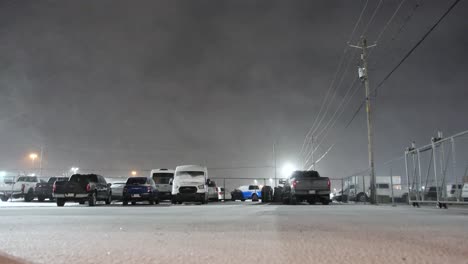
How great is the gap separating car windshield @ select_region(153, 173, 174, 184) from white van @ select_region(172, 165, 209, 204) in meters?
3.15

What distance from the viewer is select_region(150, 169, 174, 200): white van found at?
1226 inches

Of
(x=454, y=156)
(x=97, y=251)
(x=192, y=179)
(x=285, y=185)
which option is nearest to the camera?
(x=97, y=251)

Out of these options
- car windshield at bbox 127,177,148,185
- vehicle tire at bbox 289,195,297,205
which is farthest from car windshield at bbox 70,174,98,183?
vehicle tire at bbox 289,195,297,205

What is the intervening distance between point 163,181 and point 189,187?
4.29m

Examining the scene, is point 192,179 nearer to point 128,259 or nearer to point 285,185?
point 285,185

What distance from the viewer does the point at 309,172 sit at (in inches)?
1175

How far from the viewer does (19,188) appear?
31422mm

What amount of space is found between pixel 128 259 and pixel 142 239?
1.70m

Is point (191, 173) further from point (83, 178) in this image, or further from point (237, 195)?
point (237, 195)

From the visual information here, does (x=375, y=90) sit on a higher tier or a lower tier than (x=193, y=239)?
higher

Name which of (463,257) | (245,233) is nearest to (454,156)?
(245,233)

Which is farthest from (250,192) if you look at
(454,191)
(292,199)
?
(454,191)

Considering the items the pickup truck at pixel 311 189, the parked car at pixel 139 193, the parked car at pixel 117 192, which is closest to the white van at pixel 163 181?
the parked car at pixel 117 192

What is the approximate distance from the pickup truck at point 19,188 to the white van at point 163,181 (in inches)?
347
